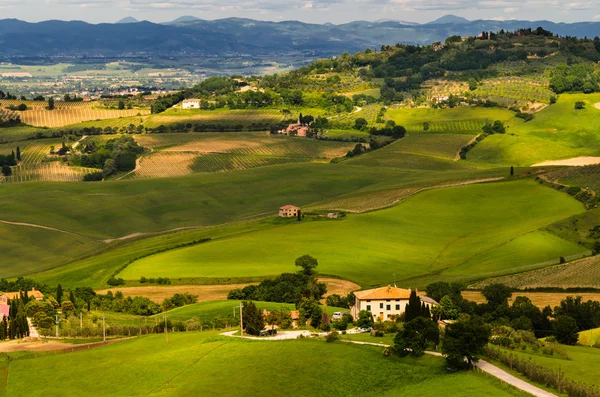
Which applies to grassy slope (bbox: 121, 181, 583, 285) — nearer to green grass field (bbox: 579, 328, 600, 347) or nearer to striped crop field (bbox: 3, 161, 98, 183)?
green grass field (bbox: 579, 328, 600, 347)

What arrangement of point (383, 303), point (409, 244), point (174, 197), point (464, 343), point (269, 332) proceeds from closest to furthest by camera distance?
1. point (464, 343)
2. point (269, 332)
3. point (383, 303)
4. point (409, 244)
5. point (174, 197)

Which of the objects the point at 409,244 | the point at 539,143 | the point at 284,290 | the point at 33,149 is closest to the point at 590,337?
the point at 284,290

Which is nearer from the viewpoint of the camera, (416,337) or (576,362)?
(576,362)

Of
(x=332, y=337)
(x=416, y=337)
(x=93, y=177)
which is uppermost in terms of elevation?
(x=416, y=337)

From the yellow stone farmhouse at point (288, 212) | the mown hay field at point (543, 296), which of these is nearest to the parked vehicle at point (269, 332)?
the mown hay field at point (543, 296)

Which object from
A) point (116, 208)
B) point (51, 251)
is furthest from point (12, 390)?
point (116, 208)

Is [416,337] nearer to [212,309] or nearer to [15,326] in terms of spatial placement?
[212,309]

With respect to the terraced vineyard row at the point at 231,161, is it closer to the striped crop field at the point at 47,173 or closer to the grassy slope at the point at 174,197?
the grassy slope at the point at 174,197
